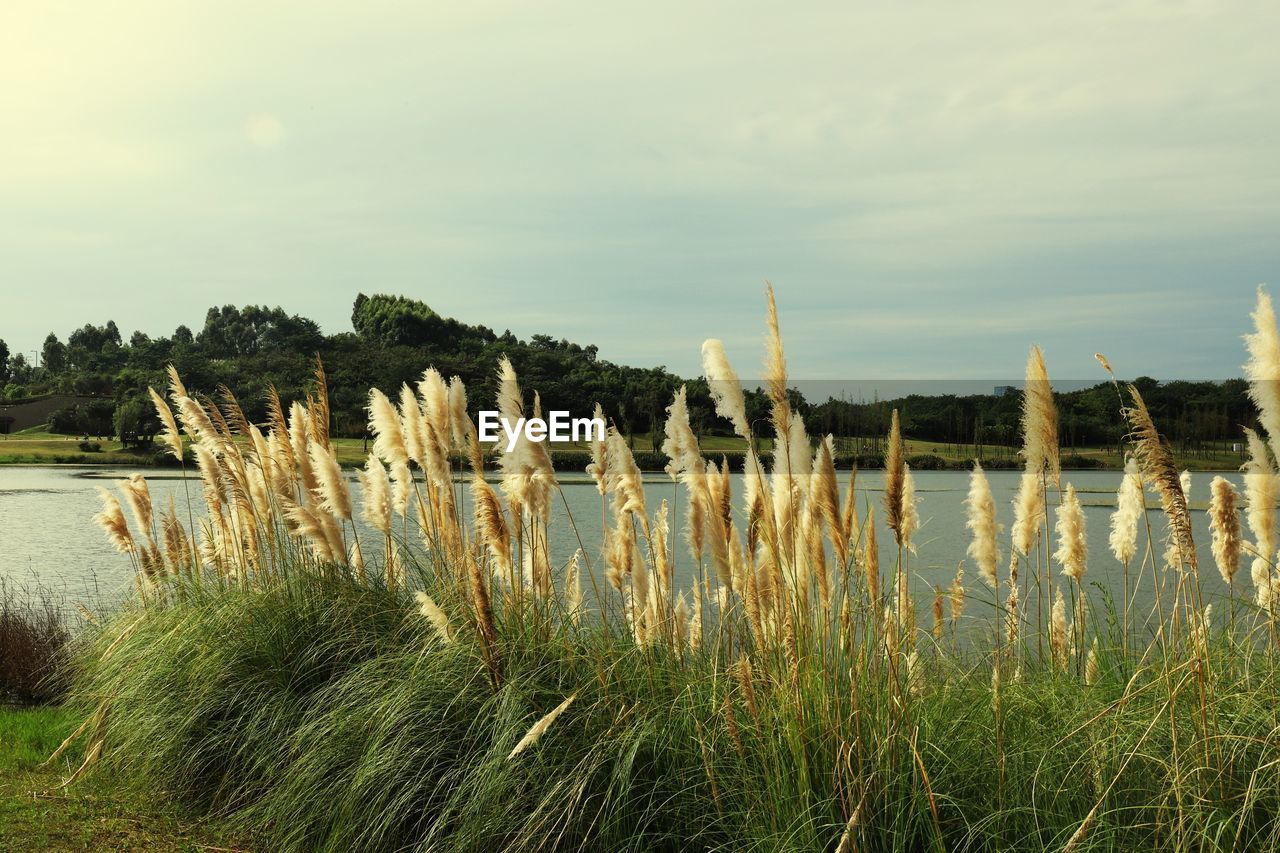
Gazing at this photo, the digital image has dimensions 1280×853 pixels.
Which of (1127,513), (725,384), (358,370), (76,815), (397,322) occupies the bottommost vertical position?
(76,815)

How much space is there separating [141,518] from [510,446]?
16.2ft

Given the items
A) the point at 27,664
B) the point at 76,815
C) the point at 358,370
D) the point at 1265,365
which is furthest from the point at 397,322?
the point at 1265,365

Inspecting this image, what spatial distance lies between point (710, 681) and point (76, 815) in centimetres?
393

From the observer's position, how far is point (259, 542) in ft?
22.8

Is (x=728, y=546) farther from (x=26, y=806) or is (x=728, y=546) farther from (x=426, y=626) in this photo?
(x=26, y=806)

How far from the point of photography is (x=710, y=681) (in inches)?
163

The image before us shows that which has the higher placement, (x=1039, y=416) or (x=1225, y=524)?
(x=1039, y=416)

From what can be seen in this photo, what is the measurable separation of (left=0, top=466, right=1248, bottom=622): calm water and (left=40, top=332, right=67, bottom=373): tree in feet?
228

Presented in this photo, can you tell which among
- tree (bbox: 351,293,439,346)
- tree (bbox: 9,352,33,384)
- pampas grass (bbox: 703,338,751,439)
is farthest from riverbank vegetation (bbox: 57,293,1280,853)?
tree (bbox: 9,352,33,384)

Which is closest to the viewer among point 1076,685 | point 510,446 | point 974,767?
point 974,767

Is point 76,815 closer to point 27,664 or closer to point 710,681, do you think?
point 710,681

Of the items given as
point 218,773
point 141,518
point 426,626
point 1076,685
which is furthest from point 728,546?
point 141,518

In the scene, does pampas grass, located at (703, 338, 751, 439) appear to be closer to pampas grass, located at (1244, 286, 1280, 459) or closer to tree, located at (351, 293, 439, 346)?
pampas grass, located at (1244, 286, 1280, 459)

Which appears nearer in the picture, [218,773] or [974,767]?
[974,767]
